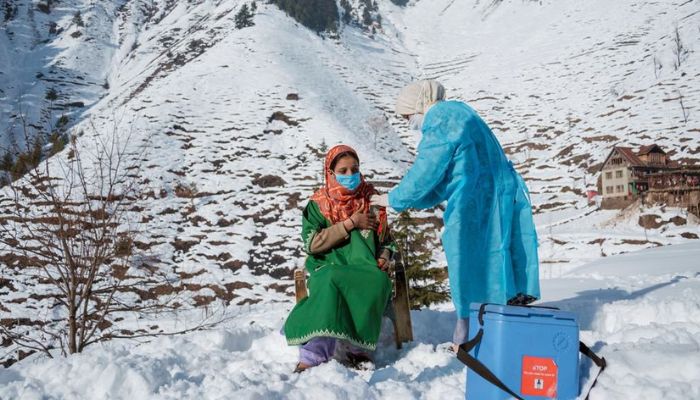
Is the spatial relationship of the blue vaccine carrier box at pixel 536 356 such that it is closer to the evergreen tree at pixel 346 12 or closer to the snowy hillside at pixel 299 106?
the snowy hillside at pixel 299 106

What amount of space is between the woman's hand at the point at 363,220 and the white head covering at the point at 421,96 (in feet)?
2.67

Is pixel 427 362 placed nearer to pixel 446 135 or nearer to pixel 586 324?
pixel 446 135

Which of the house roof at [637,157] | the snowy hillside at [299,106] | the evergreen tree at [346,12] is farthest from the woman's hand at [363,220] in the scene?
the evergreen tree at [346,12]

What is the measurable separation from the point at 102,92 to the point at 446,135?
224ft

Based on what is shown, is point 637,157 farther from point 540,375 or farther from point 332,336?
point 540,375

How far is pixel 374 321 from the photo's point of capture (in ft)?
9.88

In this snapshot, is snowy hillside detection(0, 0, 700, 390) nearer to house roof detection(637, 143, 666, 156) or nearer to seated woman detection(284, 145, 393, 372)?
seated woman detection(284, 145, 393, 372)

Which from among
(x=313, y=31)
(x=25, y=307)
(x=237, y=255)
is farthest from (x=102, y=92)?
(x=25, y=307)

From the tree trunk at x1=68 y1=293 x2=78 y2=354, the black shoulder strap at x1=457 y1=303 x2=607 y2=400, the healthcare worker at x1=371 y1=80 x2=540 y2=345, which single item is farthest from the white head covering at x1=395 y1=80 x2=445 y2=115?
the tree trunk at x1=68 y1=293 x2=78 y2=354

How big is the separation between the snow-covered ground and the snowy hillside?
0.05 m

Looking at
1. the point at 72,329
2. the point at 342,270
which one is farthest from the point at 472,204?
the point at 72,329

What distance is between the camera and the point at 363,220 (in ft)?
11.2

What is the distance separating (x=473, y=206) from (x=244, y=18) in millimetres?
61873

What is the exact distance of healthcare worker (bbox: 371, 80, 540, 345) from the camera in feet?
9.26
